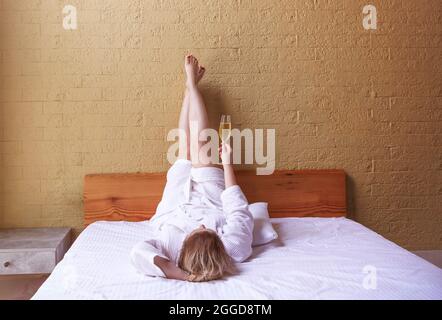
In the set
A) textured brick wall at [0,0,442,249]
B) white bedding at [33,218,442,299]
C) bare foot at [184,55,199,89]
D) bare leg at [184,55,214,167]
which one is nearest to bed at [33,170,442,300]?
white bedding at [33,218,442,299]

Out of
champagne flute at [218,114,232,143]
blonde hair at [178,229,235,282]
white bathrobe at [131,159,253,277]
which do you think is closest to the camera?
blonde hair at [178,229,235,282]

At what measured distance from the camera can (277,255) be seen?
2.03 m

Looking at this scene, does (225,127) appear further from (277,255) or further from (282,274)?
(282,274)

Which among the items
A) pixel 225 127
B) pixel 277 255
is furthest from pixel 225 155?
pixel 277 255

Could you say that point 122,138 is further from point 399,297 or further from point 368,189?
point 399,297

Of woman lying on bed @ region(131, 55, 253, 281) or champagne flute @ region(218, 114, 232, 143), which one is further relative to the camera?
champagne flute @ region(218, 114, 232, 143)

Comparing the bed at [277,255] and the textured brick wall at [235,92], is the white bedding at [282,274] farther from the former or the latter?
the textured brick wall at [235,92]

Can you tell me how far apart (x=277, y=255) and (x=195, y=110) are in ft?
3.55

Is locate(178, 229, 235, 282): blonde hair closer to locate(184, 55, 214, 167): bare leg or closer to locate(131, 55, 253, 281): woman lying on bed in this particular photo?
locate(131, 55, 253, 281): woman lying on bed

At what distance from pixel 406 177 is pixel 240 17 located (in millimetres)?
1529

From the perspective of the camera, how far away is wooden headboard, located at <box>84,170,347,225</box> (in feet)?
9.13

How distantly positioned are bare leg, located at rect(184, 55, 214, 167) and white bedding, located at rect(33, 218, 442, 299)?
63cm

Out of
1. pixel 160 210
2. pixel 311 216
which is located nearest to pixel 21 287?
pixel 160 210

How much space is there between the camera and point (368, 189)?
298 cm
